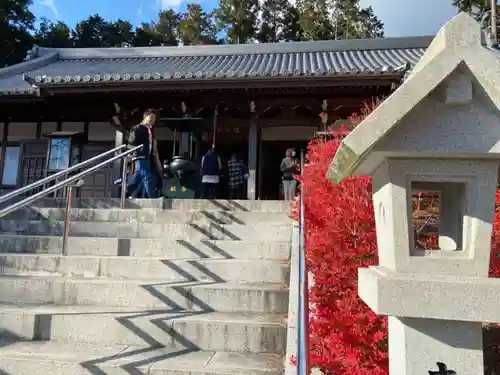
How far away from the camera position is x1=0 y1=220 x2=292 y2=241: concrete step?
4770 mm

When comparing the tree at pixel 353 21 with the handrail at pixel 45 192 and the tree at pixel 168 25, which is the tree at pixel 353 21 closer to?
the tree at pixel 168 25

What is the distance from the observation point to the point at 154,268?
3.98 meters

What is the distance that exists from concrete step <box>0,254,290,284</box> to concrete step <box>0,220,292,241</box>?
68 cm

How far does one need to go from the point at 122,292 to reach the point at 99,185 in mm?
6998

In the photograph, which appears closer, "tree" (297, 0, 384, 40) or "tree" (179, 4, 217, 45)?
"tree" (297, 0, 384, 40)

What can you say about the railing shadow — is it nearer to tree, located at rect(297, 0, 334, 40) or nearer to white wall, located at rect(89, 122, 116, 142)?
white wall, located at rect(89, 122, 116, 142)

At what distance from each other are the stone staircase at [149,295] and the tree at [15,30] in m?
20.9

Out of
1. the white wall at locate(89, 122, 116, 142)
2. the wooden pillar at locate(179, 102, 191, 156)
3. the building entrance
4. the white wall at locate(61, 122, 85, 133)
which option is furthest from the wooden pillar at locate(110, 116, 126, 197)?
the building entrance

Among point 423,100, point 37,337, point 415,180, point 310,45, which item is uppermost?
point 310,45

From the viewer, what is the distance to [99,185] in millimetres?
9953

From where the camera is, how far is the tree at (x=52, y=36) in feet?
81.7

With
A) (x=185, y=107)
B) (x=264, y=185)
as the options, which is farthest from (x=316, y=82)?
(x=264, y=185)

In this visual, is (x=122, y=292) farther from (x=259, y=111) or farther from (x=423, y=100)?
(x=259, y=111)

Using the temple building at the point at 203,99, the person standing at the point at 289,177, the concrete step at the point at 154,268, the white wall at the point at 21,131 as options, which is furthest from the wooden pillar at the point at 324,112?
the white wall at the point at 21,131
